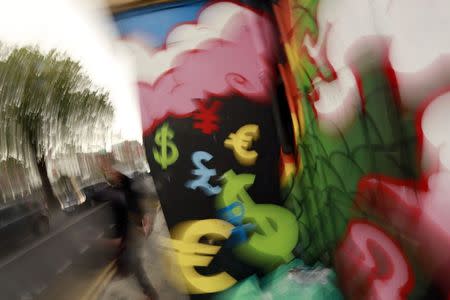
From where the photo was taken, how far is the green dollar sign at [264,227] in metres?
2.66

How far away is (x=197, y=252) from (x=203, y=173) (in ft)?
1.89

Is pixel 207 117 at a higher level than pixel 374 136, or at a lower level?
higher

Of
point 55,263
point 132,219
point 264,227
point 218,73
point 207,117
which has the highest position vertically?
point 218,73

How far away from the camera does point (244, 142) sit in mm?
2627

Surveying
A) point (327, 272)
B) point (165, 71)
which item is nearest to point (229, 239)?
point (327, 272)

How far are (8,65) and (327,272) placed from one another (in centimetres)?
1388

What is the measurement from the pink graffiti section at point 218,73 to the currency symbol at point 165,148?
0.08 meters

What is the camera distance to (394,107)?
1.21 meters

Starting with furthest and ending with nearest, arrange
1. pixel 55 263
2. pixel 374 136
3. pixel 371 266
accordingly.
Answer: pixel 55 263, pixel 371 266, pixel 374 136

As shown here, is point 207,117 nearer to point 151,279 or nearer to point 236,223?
point 236,223

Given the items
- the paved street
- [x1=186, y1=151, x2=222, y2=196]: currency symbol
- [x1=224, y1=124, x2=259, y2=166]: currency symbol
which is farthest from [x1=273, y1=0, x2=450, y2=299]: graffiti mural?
the paved street

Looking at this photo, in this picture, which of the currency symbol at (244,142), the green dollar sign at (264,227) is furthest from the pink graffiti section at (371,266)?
the currency symbol at (244,142)

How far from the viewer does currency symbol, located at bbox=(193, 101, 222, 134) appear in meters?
2.68

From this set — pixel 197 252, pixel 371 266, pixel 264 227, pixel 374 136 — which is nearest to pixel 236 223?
pixel 264 227
